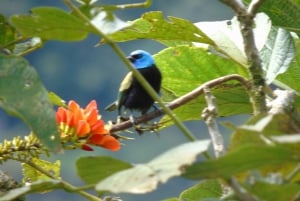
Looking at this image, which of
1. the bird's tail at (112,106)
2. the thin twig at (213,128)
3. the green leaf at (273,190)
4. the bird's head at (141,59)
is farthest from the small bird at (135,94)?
the green leaf at (273,190)

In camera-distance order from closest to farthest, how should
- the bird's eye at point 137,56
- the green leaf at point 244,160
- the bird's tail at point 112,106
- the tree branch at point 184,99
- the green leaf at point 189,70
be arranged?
the green leaf at point 244,160, the tree branch at point 184,99, the green leaf at point 189,70, the bird's tail at point 112,106, the bird's eye at point 137,56

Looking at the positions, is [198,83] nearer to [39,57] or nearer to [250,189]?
[250,189]

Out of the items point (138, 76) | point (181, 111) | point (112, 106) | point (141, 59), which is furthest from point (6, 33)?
point (141, 59)

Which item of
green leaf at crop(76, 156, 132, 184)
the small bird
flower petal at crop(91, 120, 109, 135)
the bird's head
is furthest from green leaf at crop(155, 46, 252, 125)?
green leaf at crop(76, 156, 132, 184)

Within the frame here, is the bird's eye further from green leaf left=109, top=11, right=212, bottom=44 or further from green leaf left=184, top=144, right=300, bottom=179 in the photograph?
green leaf left=184, top=144, right=300, bottom=179

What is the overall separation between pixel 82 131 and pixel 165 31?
277mm

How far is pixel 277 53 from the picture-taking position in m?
1.39

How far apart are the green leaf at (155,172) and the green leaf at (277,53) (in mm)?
517

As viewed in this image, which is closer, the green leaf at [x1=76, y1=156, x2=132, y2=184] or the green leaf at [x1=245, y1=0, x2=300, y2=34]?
the green leaf at [x1=76, y1=156, x2=132, y2=184]

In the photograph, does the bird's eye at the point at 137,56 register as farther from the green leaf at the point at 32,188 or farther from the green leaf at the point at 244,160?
the green leaf at the point at 244,160

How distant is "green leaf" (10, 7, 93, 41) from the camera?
91 centimetres

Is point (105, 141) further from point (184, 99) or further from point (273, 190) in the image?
point (273, 190)

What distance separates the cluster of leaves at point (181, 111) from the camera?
2.52 feet

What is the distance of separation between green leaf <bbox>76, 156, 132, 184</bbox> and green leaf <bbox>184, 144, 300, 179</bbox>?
0.13 metres
